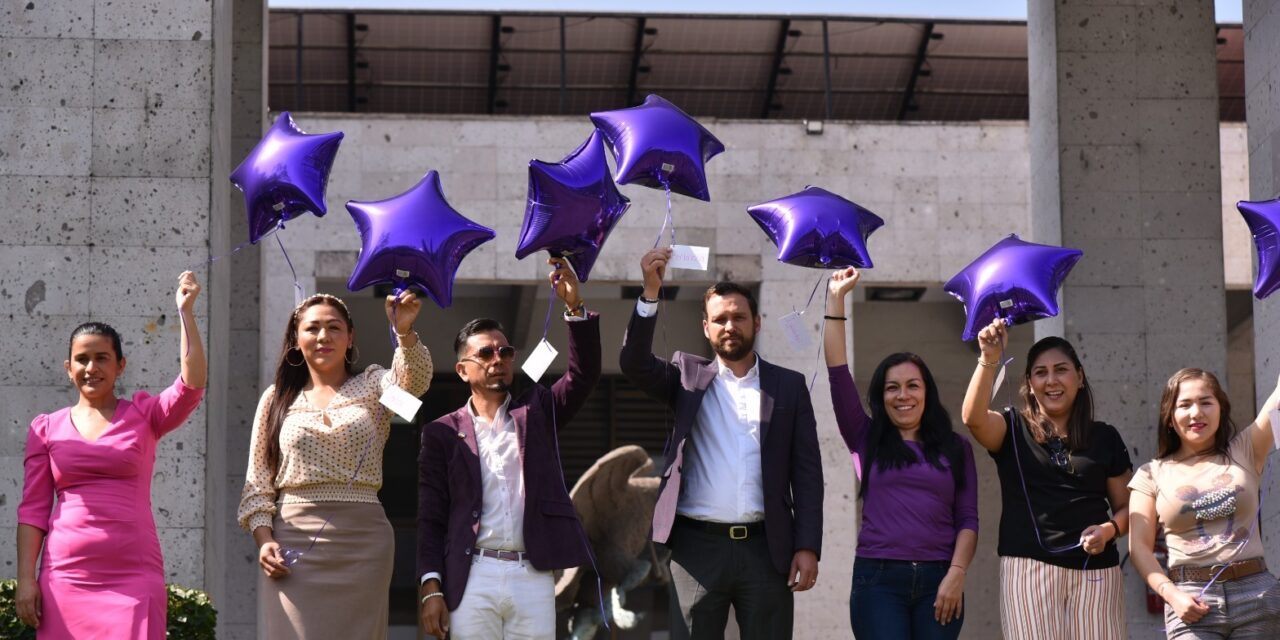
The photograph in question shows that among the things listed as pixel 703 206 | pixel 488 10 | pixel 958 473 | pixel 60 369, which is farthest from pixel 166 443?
pixel 488 10

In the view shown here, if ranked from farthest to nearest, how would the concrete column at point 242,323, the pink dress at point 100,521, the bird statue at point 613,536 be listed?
the bird statue at point 613,536, the concrete column at point 242,323, the pink dress at point 100,521

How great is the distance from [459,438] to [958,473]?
1737mm

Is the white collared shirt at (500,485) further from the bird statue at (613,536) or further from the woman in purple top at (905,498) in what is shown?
the bird statue at (613,536)

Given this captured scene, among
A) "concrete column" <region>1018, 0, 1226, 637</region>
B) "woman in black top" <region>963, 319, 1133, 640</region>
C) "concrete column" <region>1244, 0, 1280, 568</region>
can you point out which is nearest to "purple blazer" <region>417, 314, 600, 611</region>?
"woman in black top" <region>963, 319, 1133, 640</region>

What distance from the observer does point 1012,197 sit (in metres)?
15.9

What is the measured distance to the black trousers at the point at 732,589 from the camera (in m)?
6.06

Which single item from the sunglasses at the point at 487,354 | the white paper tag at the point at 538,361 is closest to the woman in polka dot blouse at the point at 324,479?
the sunglasses at the point at 487,354

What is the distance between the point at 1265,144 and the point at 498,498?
12.9 feet

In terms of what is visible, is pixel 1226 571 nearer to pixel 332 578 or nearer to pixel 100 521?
pixel 332 578

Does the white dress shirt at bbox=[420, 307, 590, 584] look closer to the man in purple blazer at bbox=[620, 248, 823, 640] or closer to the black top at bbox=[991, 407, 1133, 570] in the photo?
the man in purple blazer at bbox=[620, 248, 823, 640]

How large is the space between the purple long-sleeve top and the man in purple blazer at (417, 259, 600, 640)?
1.00 m

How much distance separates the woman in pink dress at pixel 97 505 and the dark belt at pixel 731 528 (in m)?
1.73

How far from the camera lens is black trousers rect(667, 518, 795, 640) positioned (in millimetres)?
6059

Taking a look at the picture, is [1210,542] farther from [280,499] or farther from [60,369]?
[60,369]
